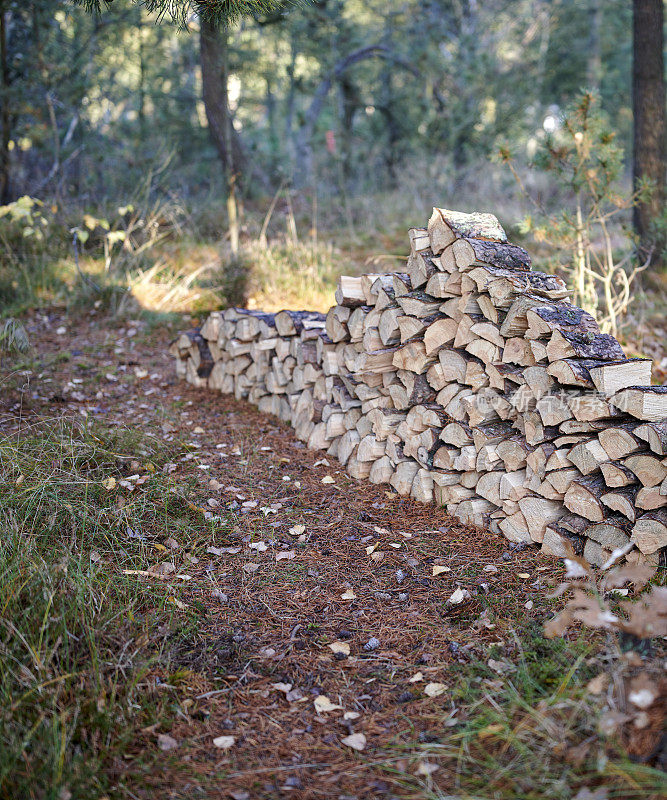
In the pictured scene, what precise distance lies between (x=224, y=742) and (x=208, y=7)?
349 cm

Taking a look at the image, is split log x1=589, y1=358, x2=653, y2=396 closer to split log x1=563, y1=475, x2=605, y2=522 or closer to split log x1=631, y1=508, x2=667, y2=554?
split log x1=563, y1=475, x2=605, y2=522

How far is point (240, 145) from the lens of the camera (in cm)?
935

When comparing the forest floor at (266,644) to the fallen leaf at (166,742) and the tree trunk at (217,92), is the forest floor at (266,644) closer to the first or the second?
the fallen leaf at (166,742)

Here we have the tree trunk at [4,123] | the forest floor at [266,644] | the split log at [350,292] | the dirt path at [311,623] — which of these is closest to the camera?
the forest floor at [266,644]

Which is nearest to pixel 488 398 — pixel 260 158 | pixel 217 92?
pixel 217 92

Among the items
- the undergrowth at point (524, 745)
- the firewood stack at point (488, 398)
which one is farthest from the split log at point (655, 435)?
the undergrowth at point (524, 745)

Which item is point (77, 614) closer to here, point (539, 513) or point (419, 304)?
point (539, 513)

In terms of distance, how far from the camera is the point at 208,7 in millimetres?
3426

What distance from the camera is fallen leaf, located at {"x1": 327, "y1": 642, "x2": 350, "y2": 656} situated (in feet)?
7.85

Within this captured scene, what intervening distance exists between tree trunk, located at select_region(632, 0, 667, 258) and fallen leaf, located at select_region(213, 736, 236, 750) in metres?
5.87

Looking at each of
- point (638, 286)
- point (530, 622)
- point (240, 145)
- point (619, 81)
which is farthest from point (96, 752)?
point (619, 81)

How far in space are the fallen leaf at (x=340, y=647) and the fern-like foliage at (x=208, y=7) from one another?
311 centimetres

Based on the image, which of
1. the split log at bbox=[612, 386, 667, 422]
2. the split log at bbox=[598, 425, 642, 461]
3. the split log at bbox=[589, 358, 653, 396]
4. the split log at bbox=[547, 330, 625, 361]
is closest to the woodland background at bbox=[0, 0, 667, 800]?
the split log at bbox=[598, 425, 642, 461]

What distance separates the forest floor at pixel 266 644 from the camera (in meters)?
1.77
